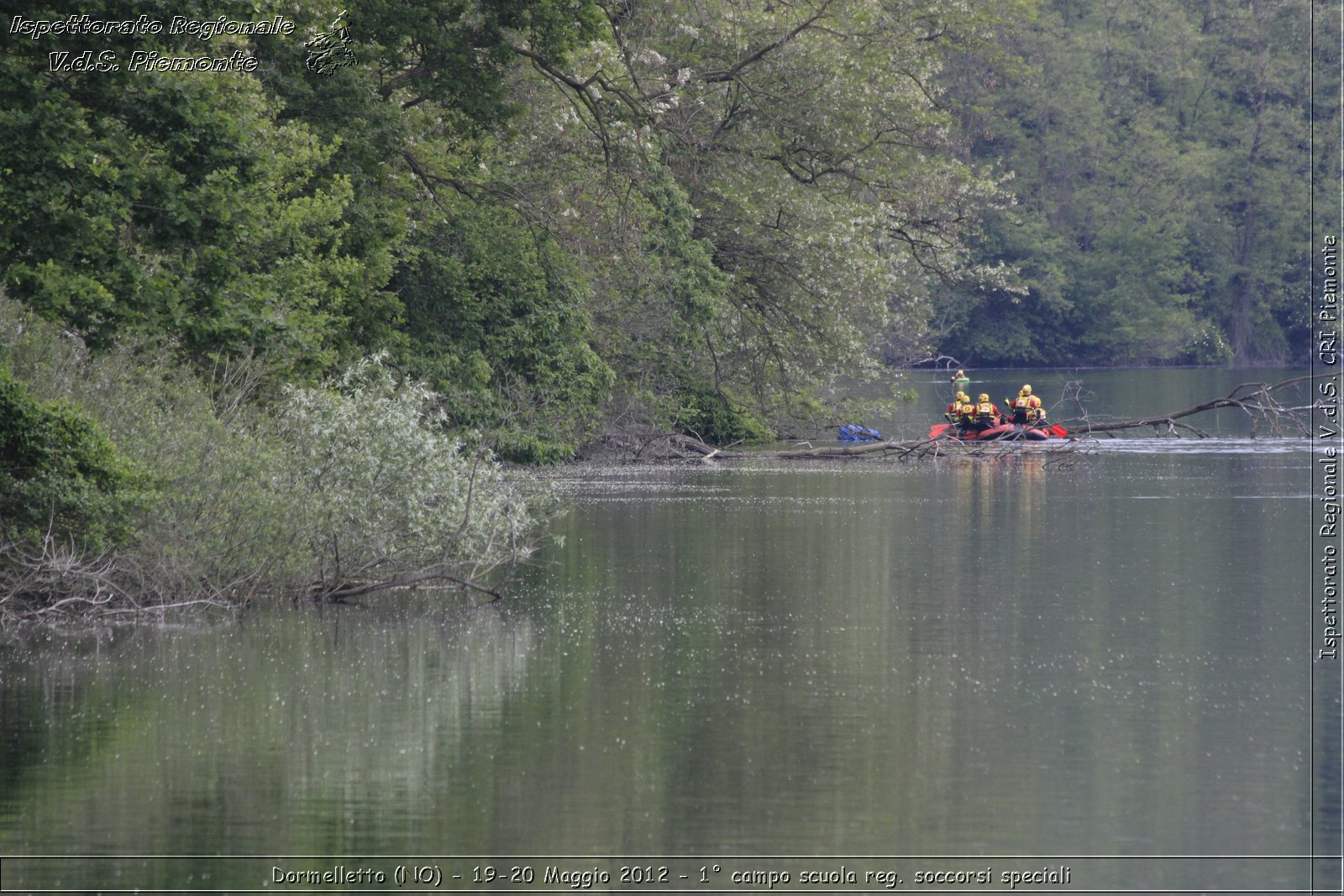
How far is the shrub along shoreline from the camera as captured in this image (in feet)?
48.6

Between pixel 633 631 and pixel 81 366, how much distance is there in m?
6.01

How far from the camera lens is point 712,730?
11586 millimetres

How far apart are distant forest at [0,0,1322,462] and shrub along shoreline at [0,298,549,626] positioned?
633 millimetres

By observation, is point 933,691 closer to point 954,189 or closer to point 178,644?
point 178,644

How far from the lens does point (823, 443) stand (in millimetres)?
40500

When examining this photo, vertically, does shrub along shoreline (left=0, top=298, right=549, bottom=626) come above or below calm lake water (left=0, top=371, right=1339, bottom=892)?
above

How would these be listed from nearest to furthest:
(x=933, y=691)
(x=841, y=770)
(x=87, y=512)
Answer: (x=841, y=770), (x=933, y=691), (x=87, y=512)

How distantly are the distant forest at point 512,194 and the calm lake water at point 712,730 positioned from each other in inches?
149

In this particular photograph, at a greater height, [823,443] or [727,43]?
[727,43]

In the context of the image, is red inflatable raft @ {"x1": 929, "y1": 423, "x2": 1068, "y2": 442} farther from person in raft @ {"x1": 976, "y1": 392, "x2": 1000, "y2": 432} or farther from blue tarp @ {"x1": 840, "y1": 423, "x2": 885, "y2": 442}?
blue tarp @ {"x1": 840, "y1": 423, "x2": 885, "y2": 442}

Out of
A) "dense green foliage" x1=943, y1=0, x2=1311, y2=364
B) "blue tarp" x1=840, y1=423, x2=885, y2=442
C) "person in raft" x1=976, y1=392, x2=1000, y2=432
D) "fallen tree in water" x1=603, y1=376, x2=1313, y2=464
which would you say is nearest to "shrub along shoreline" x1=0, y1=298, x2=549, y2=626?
"fallen tree in water" x1=603, y1=376, x2=1313, y2=464

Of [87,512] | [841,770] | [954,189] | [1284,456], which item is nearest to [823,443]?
[954,189]

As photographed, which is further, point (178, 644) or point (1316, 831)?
point (178, 644)

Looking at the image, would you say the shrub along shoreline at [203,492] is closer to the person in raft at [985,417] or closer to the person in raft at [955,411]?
the person in raft at [955,411]
